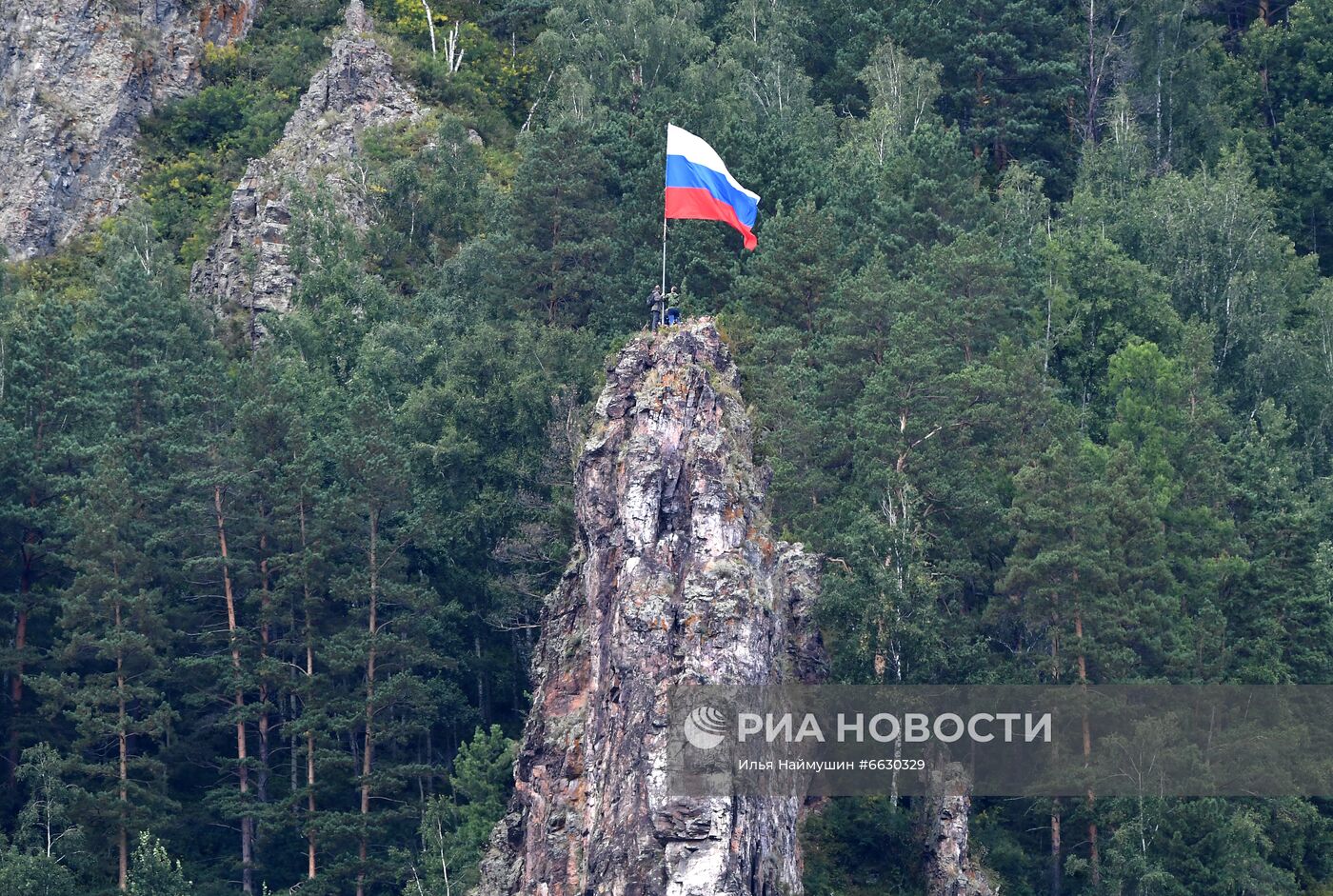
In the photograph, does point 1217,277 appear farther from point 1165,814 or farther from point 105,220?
point 105,220

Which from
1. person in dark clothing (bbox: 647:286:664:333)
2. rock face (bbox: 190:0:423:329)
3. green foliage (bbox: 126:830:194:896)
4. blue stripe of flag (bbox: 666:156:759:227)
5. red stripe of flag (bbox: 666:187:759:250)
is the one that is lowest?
green foliage (bbox: 126:830:194:896)

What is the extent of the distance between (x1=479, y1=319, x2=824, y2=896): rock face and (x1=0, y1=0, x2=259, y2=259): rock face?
48.7 m

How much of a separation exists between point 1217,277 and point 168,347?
34.6m

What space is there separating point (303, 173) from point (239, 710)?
33.2 metres

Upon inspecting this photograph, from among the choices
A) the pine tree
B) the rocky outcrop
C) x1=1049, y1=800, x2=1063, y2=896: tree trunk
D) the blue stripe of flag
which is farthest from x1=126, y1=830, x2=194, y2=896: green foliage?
A: x1=1049, y1=800, x2=1063, y2=896: tree trunk

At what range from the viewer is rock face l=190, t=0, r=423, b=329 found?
290 ft

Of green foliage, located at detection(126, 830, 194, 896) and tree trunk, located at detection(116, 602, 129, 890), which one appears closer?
green foliage, located at detection(126, 830, 194, 896)

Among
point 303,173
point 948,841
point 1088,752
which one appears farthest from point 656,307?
point 303,173

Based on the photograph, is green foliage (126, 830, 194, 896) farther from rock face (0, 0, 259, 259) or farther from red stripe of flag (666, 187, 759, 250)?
rock face (0, 0, 259, 259)

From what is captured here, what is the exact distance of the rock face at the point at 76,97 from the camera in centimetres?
9712

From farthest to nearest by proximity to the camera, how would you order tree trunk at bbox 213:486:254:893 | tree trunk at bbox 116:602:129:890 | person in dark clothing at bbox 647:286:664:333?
tree trunk at bbox 213:486:254:893
tree trunk at bbox 116:602:129:890
person in dark clothing at bbox 647:286:664:333

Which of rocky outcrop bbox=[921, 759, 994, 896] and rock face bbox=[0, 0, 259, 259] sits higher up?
rock face bbox=[0, 0, 259, 259]

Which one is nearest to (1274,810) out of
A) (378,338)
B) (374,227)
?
(378,338)

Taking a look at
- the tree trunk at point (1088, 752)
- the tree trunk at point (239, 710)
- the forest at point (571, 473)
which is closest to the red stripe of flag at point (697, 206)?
the forest at point (571, 473)
